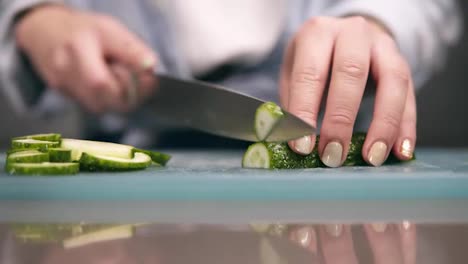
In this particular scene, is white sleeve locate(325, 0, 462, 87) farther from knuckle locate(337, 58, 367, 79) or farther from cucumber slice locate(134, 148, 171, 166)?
cucumber slice locate(134, 148, 171, 166)

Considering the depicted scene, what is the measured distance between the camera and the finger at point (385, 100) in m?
1.66

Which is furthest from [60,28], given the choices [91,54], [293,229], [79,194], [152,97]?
[293,229]

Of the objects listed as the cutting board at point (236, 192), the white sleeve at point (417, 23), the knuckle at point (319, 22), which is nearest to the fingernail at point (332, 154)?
the cutting board at point (236, 192)

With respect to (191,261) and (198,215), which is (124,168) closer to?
(198,215)

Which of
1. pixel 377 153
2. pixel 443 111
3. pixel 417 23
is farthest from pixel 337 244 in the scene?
pixel 443 111

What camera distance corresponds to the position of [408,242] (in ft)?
3.38

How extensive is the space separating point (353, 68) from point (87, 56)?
3.29ft

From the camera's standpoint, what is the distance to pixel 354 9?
89.3 inches

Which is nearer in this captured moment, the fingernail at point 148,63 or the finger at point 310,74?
the finger at point 310,74

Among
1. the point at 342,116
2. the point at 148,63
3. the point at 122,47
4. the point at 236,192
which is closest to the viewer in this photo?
the point at 236,192

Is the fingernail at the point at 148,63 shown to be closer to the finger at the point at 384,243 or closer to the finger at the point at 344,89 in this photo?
the finger at the point at 344,89

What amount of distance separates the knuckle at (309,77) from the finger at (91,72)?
0.83 metres

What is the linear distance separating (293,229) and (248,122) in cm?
64

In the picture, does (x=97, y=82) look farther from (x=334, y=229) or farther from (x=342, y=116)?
(x=334, y=229)
